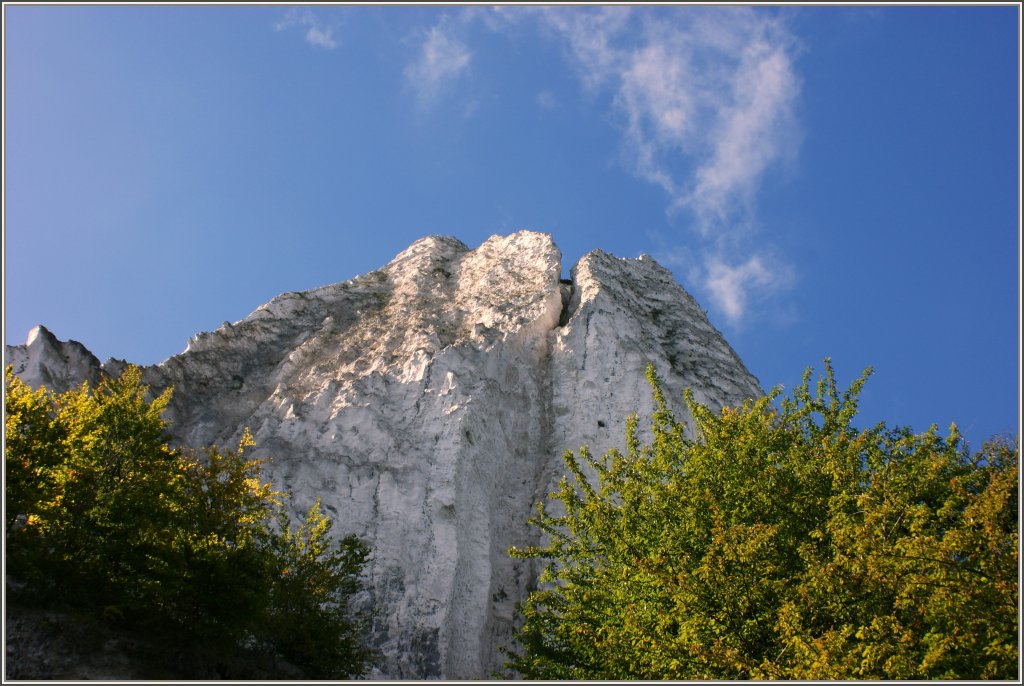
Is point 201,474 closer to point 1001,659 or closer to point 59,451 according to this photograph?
point 59,451

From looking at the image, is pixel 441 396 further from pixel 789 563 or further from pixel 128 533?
pixel 789 563

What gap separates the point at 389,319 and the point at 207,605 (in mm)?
22234

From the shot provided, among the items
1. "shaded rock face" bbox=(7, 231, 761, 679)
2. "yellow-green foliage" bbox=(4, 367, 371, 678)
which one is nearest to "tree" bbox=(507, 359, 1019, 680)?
"yellow-green foliage" bbox=(4, 367, 371, 678)

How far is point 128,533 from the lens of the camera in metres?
16.9

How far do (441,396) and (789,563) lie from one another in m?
17.8

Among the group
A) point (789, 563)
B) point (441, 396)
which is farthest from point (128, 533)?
point (441, 396)

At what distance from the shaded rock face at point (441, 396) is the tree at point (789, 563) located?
7.62 m

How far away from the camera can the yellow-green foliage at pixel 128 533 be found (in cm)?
1631

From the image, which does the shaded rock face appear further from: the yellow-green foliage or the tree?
the tree

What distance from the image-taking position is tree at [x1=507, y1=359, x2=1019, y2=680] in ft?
40.1

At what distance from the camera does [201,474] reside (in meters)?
19.9

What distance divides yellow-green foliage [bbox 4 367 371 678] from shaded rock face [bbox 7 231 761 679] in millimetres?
7051

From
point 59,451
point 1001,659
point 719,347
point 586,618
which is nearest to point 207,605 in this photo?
point 59,451

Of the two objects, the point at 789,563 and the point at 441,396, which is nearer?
the point at 789,563
